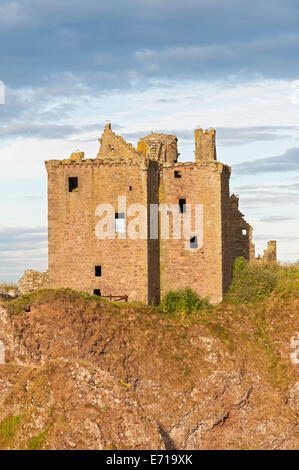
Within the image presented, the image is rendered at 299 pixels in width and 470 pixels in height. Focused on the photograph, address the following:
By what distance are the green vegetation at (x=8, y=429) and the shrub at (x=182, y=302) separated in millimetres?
18806

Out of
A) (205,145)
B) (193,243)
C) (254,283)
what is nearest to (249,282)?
(254,283)

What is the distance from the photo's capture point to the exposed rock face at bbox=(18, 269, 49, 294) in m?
42.2

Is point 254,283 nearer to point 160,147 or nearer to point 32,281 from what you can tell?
point 160,147

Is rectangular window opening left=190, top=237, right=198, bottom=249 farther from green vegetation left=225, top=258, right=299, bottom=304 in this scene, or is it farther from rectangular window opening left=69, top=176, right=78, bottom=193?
rectangular window opening left=69, top=176, right=78, bottom=193

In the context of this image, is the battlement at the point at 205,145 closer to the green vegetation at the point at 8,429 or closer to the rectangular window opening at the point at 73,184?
the rectangular window opening at the point at 73,184

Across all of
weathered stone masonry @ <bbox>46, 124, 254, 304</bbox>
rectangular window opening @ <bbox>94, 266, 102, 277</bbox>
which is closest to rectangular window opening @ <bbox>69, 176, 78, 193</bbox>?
weathered stone masonry @ <bbox>46, 124, 254, 304</bbox>

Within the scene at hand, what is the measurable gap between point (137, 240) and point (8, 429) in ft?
63.3

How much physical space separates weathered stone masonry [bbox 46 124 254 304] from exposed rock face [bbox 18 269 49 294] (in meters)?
2.88

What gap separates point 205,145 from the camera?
43469 millimetres

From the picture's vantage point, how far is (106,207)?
38781mm

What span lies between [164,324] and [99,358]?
4.66 metres

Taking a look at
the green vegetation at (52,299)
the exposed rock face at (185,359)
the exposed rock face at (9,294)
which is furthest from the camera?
the exposed rock face at (9,294)

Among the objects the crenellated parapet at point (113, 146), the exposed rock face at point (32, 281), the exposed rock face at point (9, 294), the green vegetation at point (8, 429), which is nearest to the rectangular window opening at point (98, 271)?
the exposed rock face at point (32, 281)

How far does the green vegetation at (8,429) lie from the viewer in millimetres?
19781
